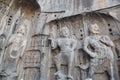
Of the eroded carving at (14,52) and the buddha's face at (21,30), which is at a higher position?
the buddha's face at (21,30)

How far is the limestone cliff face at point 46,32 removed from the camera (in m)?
4.53

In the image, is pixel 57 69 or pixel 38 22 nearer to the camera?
pixel 57 69

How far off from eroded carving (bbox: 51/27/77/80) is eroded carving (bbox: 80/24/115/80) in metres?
0.30

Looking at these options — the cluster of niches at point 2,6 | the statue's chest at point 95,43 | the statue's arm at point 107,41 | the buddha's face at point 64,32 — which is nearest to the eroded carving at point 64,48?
the buddha's face at point 64,32

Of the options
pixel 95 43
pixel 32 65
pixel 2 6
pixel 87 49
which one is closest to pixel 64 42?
pixel 87 49

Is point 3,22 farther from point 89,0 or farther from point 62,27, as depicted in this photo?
point 89,0

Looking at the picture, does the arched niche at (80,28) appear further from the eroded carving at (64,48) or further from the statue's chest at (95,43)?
the statue's chest at (95,43)

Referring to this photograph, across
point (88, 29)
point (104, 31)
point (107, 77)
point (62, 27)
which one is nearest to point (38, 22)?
point (62, 27)

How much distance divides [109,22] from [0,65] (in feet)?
8.09

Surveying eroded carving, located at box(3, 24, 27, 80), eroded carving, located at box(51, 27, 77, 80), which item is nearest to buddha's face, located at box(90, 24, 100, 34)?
eroded carving, located at box(51, 27, 77, 80)

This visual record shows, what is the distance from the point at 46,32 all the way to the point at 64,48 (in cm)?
60

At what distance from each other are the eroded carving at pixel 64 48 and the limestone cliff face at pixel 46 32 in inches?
2.1

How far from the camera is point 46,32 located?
4.89 metres

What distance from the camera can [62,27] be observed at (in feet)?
16.3
